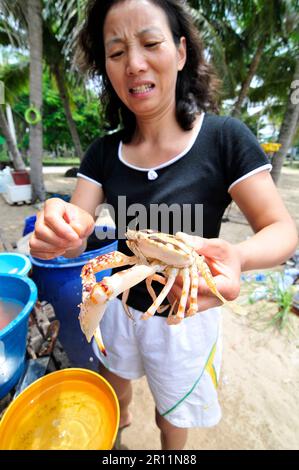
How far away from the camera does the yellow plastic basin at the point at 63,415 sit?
41.0 inches

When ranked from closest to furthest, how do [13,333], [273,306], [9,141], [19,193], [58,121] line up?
[13,333] → [273,306] → [19,193] → [9,141] → [58,121]

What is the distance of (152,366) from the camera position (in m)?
1.38

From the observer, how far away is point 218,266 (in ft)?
2.91

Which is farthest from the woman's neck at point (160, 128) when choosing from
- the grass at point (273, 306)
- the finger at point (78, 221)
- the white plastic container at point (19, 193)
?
the white plastic container at point (19, 193)

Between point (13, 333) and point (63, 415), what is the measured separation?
46cm

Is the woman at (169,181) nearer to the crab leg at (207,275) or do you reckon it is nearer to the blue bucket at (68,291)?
the crab leg at (207,275)

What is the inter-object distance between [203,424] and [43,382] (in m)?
0.89

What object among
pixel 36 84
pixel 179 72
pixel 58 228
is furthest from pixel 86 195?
pixel 36 84

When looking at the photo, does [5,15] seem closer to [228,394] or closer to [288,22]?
[288,22]

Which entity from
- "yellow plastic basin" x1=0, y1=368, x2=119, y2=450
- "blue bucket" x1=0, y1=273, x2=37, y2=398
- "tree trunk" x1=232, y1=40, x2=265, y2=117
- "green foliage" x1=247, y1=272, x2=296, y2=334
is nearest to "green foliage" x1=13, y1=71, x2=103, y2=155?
"tree trunk" x1=232, y1=40, x2=265, y2=117

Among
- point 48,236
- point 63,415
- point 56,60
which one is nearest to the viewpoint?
point 48,236

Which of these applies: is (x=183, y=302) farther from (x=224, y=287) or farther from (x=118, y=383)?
(x=118, y=383)

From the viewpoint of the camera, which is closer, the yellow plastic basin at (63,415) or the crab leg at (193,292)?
the crab leg at (193,292)

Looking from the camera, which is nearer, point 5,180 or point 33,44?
point 33,44
